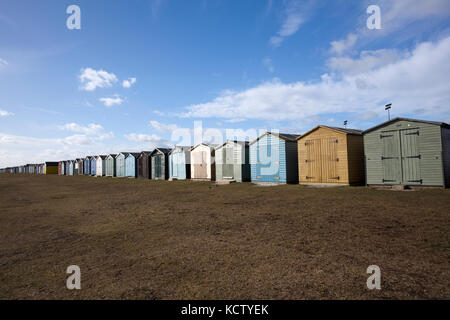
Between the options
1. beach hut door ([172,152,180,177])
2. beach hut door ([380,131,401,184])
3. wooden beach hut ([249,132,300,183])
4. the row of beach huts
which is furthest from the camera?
beach hut door ([172,152,180,177])

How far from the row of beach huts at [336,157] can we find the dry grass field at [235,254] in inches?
245

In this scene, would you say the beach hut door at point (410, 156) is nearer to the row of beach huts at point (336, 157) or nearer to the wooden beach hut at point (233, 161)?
the row of beach huts at point (336, 157)

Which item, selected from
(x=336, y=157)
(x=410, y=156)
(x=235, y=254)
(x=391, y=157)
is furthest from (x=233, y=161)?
(x=235, y=254)

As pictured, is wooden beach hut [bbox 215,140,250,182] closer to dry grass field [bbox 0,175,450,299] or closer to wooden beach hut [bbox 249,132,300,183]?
wooden beach hut [bbox 249,132,300,183]

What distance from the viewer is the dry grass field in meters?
4.14

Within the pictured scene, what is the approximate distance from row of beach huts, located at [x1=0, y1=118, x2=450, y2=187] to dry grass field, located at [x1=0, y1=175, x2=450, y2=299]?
20.4ft

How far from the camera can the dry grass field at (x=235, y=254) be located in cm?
414

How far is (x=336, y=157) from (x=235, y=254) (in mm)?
15643

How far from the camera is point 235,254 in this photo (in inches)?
223

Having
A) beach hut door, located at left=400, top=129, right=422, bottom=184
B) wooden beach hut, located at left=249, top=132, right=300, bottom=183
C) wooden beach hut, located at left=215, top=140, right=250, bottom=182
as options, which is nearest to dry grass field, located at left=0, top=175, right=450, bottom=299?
beach hut door, located at left=400, top=129, right=422, bottom=184

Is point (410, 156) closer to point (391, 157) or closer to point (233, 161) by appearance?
point (391, 157)

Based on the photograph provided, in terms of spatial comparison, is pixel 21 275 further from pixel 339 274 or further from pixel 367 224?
pixel 367 224

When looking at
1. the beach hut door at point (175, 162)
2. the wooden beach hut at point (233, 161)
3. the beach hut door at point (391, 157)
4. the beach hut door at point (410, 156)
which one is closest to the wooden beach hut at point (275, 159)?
the wooden beach hut at point (233, 161)

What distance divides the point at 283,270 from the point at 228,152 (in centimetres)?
2320
